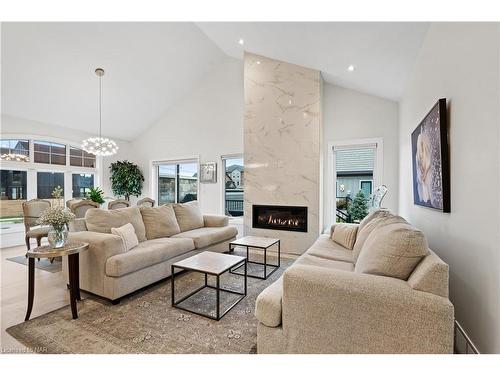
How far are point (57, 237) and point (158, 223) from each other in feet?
4.53

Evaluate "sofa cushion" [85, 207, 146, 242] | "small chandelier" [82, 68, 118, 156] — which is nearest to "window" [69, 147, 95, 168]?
"small chandelier" [82, 68, 118, 156]

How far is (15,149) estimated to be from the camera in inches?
200

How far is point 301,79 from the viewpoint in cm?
424

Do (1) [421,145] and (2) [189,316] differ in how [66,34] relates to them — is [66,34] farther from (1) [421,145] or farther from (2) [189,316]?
(1) [421,145]

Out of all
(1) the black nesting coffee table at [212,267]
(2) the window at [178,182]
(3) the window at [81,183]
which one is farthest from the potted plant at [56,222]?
(3) the window at [81,183]

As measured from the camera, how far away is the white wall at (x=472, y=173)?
4.12 feet

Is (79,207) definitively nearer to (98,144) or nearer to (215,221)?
(98,144)

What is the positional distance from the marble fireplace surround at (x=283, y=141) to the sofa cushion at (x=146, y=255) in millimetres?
1746

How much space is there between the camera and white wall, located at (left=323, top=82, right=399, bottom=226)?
4.11m

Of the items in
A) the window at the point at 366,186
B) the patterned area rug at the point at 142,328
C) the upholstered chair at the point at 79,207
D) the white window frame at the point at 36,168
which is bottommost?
the patterned area rug at the point at 142,328

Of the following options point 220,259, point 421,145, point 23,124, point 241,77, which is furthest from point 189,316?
point 23,124

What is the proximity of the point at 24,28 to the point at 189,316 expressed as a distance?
4.70m

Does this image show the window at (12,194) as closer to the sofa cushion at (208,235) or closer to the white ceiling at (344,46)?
the sofa cushion at (208,235)

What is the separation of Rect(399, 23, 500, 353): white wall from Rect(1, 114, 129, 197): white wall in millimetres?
7046
